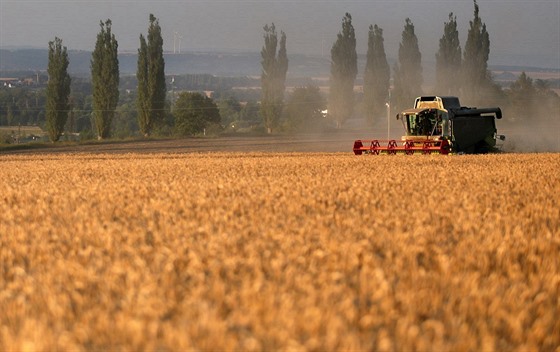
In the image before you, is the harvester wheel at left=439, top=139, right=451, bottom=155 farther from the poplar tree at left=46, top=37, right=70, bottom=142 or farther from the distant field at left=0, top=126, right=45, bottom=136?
the distant field at left=0, top=126, right=45, bottom=136

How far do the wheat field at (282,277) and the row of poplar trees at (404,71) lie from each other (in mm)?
80598

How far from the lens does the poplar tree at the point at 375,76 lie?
95000mm

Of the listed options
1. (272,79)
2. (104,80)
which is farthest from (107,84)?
(272,79)

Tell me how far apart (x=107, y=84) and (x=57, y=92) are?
14.7 feet

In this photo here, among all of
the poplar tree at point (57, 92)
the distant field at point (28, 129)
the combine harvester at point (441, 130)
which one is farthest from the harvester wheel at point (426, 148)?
the distant field at point (28, 129)

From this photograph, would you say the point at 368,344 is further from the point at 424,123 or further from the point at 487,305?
the point at 424,123

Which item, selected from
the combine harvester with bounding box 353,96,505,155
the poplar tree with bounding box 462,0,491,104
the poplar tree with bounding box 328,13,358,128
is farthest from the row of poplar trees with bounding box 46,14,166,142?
the combine harvester with bounding box 353,96,505,155

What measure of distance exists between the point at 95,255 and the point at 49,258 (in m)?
0.34

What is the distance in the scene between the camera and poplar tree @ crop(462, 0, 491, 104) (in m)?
88.4

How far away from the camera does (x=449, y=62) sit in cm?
9125

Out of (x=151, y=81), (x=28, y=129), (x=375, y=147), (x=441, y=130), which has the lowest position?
(x=28, y=129)

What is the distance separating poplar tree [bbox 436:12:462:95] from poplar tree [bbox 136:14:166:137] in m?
27.9

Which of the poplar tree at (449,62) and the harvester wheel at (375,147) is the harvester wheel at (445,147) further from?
the poplar tree at (449,62)

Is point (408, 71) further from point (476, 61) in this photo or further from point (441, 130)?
point (441, 130)
